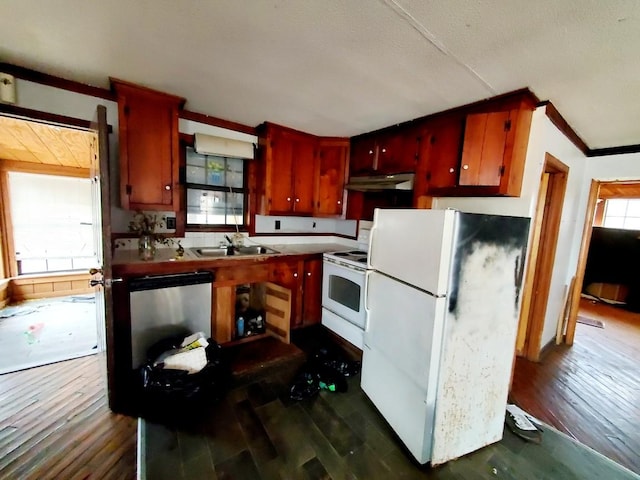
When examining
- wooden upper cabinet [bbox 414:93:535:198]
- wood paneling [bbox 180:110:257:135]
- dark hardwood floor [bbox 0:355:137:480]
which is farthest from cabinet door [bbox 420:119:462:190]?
dark hardwood floor [bbox 0:355:137:480]

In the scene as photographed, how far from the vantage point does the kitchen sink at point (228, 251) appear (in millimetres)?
2601

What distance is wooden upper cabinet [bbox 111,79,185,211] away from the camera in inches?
80.0

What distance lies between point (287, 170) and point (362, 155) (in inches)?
35.3

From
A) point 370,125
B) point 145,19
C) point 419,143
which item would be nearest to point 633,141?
point 419,143

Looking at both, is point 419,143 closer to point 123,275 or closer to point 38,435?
point 123,275

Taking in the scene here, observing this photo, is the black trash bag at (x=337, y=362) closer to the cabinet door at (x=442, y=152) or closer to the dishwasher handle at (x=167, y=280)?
the dishwasher handle at (x=167, y=280)

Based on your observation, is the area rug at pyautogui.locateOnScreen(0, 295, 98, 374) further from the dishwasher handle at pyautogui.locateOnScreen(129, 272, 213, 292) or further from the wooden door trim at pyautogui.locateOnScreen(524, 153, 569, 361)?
the wooden door trim at pyautogui.locateOnScreen(524, 153, 569, 361)

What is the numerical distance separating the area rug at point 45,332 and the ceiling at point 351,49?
7.91ft

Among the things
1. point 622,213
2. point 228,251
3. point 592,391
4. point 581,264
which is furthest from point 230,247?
point 622,213

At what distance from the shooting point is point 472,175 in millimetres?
1984

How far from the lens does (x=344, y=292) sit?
2646mm

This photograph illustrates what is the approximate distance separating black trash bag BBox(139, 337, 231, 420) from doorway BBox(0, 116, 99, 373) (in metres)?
1.24

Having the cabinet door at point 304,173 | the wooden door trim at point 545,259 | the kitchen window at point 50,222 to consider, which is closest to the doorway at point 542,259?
the wooden door trim at point 545,259

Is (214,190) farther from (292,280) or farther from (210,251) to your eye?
(292,280)
